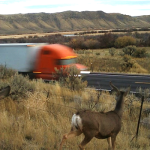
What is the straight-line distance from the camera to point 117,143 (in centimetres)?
619

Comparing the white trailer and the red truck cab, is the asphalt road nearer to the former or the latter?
the red truck cab

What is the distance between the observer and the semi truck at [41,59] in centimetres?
1769

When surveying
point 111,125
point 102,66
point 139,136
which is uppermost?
point 111,125

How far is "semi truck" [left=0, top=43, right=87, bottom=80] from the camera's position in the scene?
17.7 m

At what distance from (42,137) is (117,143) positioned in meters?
1.59

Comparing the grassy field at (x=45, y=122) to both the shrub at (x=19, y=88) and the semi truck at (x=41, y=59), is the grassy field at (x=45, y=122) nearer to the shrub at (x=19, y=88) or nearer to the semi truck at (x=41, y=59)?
the shrub at (x=19, y=88)

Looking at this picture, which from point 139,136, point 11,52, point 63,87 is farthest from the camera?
point 11,52

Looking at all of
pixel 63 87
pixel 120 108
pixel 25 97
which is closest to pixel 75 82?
pixel 63 87

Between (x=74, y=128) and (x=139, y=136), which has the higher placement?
(x=74, y=128)

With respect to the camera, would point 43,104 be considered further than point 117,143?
Yes

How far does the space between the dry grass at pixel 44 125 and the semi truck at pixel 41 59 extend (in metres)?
7.80

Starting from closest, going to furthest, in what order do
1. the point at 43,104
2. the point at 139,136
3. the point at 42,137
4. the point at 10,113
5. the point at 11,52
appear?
the point at 42,137, the point at 139,136, the point at 10,113, the point at 43,104, the point at 11,52

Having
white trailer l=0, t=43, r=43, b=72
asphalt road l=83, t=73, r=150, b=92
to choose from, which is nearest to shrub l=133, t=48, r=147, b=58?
asphalt road l=83, t=73, r=150, b=92

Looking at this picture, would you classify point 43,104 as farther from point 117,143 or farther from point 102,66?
point 102,66
